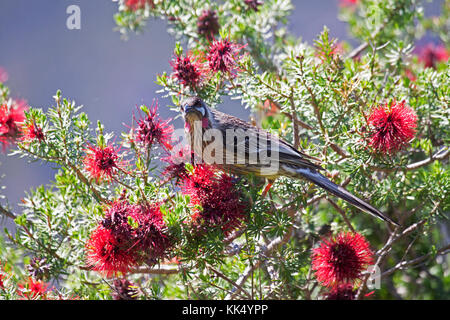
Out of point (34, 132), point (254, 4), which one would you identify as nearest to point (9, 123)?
point (34, 132)

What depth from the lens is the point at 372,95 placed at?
2.84 metres

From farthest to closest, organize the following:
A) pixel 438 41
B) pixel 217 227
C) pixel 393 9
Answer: pixel 438 41 < pixel 393 9 < pixel 217 227

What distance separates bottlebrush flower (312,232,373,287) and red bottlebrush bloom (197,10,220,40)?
65.8 inches

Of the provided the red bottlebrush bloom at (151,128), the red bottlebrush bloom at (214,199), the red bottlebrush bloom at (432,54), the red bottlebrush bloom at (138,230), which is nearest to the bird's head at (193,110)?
the red bottlebrush bloom at (151,128)

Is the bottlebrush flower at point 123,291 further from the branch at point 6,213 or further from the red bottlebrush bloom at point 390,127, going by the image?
the red bottlebrush bloom at point 390,127

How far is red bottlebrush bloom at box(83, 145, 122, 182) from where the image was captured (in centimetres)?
229

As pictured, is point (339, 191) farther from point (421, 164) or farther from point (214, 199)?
point (214, 199)

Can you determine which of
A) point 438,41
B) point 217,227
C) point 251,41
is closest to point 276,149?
point 217,227

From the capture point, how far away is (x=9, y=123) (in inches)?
103

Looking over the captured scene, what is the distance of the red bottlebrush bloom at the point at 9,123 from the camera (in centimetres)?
260

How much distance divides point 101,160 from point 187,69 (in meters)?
0.69
